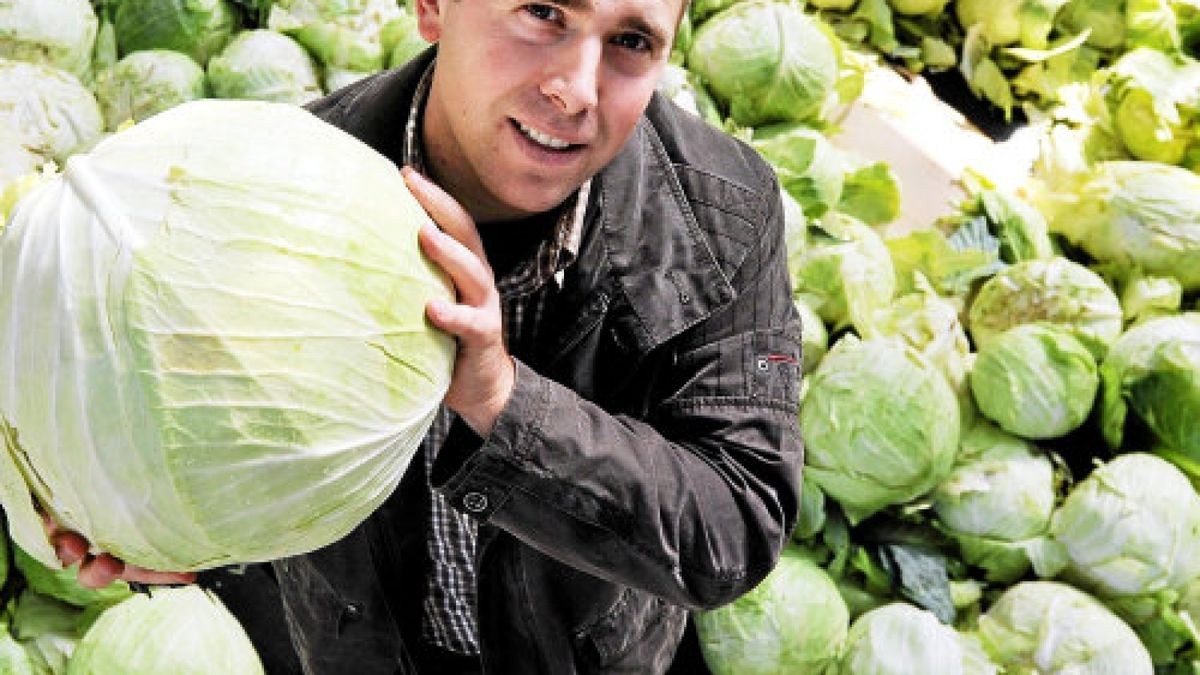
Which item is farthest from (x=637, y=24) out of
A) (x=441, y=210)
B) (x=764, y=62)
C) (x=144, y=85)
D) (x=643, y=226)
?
(x=764, y=62)

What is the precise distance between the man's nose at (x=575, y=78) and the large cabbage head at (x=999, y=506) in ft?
6.79

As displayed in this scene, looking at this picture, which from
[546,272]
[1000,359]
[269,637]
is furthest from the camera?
Result: [1000,359]

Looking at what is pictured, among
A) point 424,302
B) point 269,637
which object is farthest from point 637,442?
point 269,637

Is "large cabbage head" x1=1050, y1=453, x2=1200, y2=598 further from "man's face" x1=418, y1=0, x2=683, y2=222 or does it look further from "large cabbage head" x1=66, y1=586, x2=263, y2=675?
"man's face" x1=418, y1=0, x2=683, y2=222

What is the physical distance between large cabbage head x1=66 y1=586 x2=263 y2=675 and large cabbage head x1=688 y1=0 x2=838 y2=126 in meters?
2.11

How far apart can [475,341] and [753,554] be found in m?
0.63

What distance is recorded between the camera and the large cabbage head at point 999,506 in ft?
10.5

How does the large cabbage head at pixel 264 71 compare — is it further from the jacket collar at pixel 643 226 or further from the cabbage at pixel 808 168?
the jacket collar at pixel 643 226

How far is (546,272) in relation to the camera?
176cm

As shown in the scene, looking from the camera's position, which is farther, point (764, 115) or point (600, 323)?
point (764, 115)

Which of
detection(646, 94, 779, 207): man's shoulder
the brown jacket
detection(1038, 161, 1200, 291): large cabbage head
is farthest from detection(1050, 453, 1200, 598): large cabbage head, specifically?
detection(646, 94, 779, 207): man's shoulder

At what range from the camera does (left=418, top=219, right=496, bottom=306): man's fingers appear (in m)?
1.38

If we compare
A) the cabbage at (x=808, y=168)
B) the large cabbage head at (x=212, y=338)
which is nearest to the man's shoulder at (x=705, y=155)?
the large cabbage head at (x=212, y=338)

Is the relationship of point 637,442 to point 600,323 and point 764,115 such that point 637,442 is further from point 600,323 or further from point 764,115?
point 764,115
